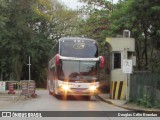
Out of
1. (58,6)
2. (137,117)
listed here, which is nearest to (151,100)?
(137,117)

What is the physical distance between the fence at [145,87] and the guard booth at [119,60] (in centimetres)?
230

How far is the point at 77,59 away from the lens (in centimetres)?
2856

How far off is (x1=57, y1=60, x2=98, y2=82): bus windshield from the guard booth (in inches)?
56.4

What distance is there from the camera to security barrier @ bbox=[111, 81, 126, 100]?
28.0 m

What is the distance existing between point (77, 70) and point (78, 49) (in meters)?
1.39

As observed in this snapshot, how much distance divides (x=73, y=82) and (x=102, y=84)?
368 inches

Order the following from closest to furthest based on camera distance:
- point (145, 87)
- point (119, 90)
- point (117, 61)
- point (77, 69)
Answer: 1. point (145, 87)
2. point (119, 90)
3. point (77, 69)
4. point (117, 61)

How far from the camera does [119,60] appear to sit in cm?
2936

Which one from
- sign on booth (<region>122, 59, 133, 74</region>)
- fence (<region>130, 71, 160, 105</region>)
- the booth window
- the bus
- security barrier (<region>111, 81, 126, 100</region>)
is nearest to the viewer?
fence (<region>130, 71, 160, 105</region>)

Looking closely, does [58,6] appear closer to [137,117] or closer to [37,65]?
[37,65]

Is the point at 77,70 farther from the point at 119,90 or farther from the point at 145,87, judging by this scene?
the point at 145,87

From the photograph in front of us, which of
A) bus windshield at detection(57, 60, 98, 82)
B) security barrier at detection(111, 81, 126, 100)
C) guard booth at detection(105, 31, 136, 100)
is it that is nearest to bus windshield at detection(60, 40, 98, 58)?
bus windshield at detection(57, 60, 98, 82)

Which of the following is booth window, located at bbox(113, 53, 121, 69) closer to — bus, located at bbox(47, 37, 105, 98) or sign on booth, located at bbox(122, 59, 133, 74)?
bus, located at bbox(47, 37, 105, 98)

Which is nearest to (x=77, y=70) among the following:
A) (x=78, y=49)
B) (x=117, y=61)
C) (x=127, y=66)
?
(x=78, y=49)
